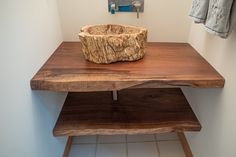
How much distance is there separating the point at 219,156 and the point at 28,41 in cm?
102

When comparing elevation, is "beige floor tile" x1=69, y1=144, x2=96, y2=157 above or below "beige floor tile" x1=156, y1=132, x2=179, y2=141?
below

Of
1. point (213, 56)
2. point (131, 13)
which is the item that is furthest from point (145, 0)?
point (213, 56)

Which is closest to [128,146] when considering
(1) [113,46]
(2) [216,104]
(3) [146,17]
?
(2) [216,104]

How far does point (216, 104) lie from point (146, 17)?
27.8 inches

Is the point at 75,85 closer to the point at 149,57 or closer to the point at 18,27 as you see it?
the point at 18,27

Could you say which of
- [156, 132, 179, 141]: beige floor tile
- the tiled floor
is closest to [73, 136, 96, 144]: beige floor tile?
the tiled floor

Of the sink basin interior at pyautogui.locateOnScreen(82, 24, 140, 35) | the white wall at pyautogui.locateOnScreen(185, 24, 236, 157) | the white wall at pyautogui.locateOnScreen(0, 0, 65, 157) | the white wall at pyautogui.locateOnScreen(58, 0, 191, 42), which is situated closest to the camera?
the white wall at pyautogui.locateOnScreen(0, 0, 65, 157)

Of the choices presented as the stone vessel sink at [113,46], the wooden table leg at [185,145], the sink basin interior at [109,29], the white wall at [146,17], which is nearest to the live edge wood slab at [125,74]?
the stone vessel sink at [113,46]

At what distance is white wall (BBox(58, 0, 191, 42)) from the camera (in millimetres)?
1250

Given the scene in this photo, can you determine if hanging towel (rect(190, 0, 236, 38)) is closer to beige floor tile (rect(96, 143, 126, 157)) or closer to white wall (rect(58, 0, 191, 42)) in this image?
white wall (rect(58, 0, 191, 42))

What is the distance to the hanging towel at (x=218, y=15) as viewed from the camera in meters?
0.70

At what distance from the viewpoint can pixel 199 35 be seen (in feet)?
3.75

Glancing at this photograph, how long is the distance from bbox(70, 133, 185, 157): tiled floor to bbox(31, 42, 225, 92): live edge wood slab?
688mm

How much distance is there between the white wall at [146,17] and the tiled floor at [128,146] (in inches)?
29.6
